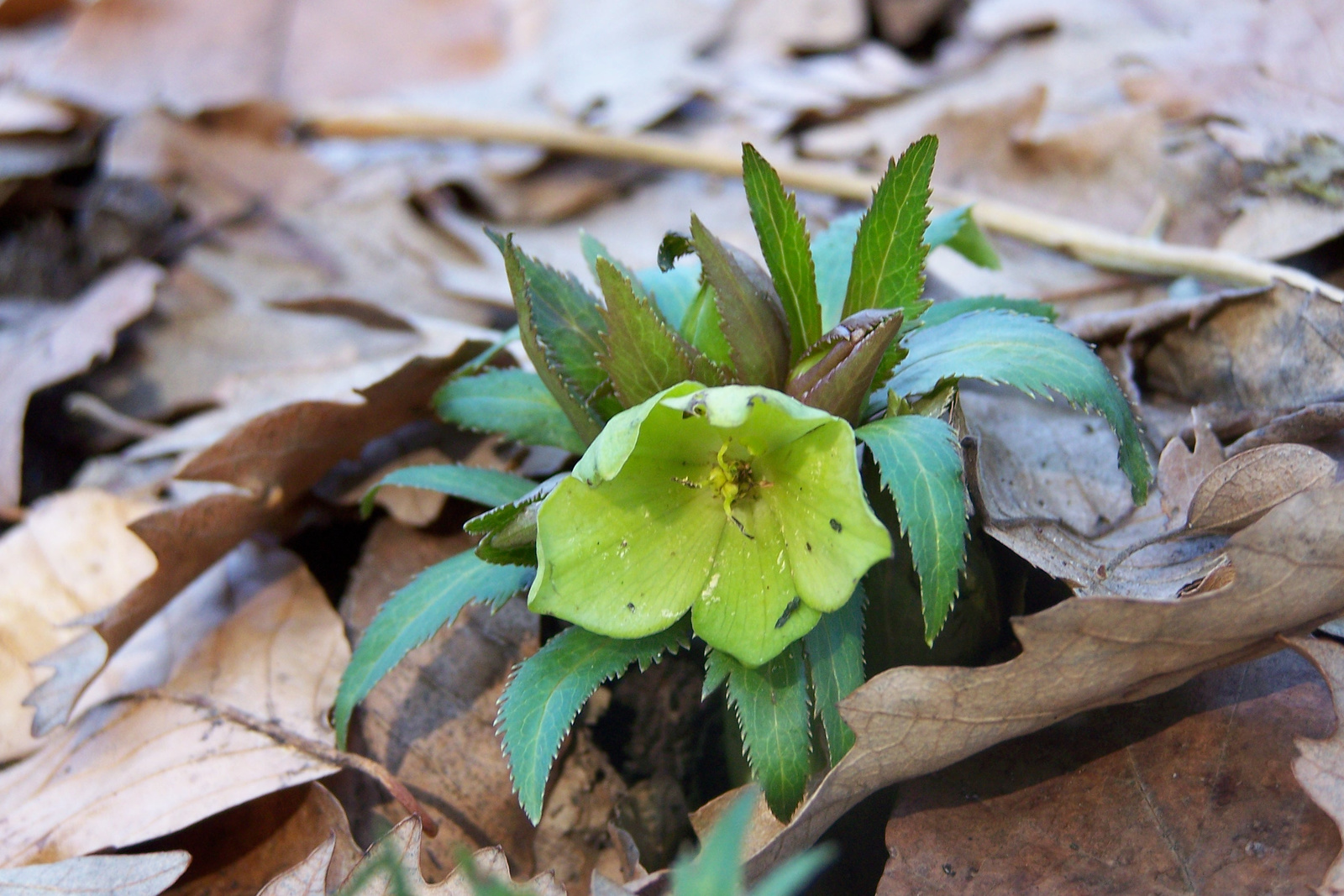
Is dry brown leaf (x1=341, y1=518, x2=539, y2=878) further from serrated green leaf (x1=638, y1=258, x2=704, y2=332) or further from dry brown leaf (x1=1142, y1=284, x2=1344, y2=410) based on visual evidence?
dry brown leaf (x1=1142, y1=284, x2=1344, y2=410)

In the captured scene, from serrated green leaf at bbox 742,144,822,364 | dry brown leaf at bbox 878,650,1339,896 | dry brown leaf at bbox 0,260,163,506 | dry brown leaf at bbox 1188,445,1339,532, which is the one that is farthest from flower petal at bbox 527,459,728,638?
dry brown leaf at bbox 0,260,163,506

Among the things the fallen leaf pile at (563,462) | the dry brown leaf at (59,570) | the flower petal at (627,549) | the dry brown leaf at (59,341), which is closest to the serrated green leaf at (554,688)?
the flower petal at (627,549)

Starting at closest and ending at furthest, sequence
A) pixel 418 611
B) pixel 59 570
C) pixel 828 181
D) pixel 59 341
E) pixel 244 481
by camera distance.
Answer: pixel 418 611 < pixel 244 481 < pixel 59 570 < pixel 59 341 < pixel 828 181

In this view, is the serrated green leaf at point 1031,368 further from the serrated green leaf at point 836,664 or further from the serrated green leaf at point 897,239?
the serrated green leaf at point 836,664

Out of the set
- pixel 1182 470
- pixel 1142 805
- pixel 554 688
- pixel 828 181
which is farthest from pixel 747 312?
pixel 828 181

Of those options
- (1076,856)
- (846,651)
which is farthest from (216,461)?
(1076,856)

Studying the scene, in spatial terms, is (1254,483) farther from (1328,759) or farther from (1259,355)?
(1259,355)
